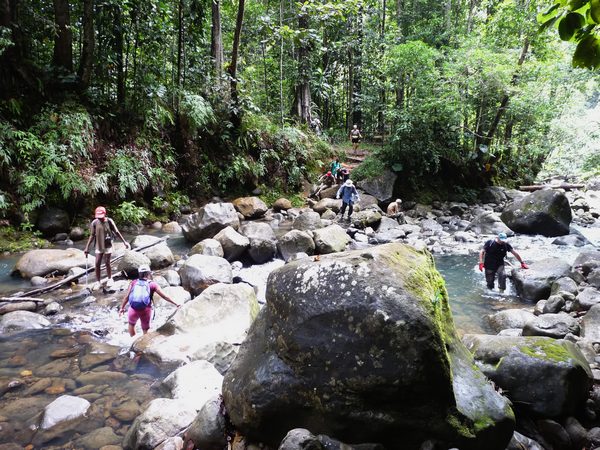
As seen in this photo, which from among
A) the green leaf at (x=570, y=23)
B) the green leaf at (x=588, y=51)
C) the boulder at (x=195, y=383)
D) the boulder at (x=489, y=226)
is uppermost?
the green leaf at (x=570, y=23)

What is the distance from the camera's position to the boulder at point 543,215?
13.9 metres

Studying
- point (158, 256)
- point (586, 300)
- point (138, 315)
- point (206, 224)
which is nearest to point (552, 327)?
point (586, 300)

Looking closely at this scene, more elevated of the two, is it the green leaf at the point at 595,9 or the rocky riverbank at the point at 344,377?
the green leaf at the point at 595,9

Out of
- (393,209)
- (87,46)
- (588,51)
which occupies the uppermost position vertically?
(87,46)

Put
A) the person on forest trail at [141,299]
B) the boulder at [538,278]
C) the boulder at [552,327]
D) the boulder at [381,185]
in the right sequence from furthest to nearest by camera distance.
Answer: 1. the boulder at [381,185]
2. the boulder at [538,278]
3. the person on forest trail at [141,299]
4. the boulder at [552,327]

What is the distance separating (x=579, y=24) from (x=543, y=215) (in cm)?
1395

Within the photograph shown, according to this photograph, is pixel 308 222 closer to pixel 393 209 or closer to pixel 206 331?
pixel 393 209

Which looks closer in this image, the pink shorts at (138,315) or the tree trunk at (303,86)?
the pink shorts at (138,315)

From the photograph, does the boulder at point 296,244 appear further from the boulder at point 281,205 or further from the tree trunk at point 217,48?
the tree trunk at point 217,48

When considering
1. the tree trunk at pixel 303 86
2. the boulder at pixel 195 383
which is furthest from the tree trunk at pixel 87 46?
the boulder at pixel 195 383

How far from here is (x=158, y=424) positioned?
374cm

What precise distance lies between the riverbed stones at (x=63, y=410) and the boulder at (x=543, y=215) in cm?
1446

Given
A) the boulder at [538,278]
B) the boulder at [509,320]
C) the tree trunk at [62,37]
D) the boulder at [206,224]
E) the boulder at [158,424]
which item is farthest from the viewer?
the tree trunk at [62,37]

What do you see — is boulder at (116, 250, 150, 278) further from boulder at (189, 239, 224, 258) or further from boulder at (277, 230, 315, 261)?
boulder at (277, 230, 315, 261)
